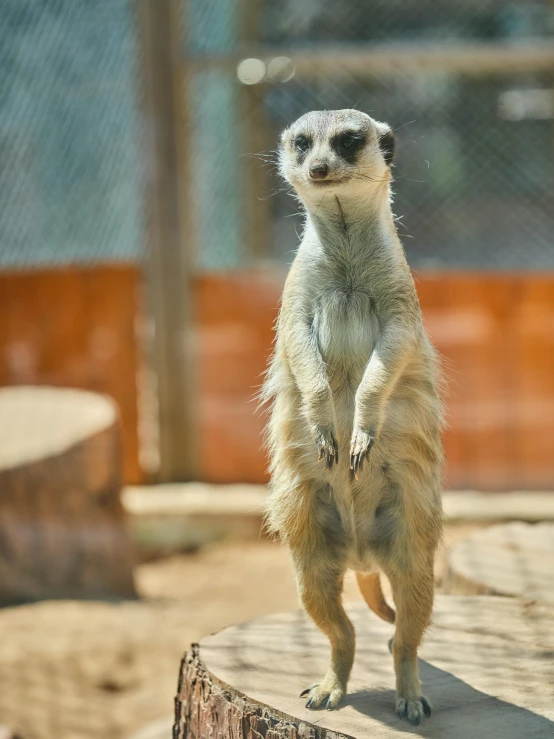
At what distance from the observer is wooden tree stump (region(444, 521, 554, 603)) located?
3084 mm

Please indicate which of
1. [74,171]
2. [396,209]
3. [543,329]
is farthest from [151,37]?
[543,329]

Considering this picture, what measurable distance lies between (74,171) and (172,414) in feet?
5.15

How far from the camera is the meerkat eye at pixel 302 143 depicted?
7.86ft

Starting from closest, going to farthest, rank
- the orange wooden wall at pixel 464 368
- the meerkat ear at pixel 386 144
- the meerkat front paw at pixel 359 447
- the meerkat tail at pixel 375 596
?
the meerkat front paw at pixel 359 447 → the meerkat ear at pixel 386 144 → the meerkat tail at pixel 375 596 → the orange wooden wall at pixel 464 368

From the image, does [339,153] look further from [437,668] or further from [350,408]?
[437,668]

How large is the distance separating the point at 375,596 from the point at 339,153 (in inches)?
47.5

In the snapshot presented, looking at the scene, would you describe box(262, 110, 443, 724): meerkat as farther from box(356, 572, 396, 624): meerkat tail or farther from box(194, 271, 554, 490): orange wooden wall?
box(194, 271, 554, 490): orange wooden wall

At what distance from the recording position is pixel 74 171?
568 cm

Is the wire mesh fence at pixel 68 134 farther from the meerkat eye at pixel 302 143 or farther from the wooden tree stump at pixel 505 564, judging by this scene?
the meerkat eye at pixel 302 143

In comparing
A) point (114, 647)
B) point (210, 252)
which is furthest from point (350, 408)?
point (210, 252)

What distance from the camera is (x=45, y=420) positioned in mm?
5258

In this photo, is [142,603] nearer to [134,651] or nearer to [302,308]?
[134,651]

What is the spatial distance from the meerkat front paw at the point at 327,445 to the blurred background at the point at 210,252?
2.76 meters

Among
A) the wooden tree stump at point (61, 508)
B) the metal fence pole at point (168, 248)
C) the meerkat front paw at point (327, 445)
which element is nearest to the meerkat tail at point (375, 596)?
the meerkat front paw at point (327, 445)
